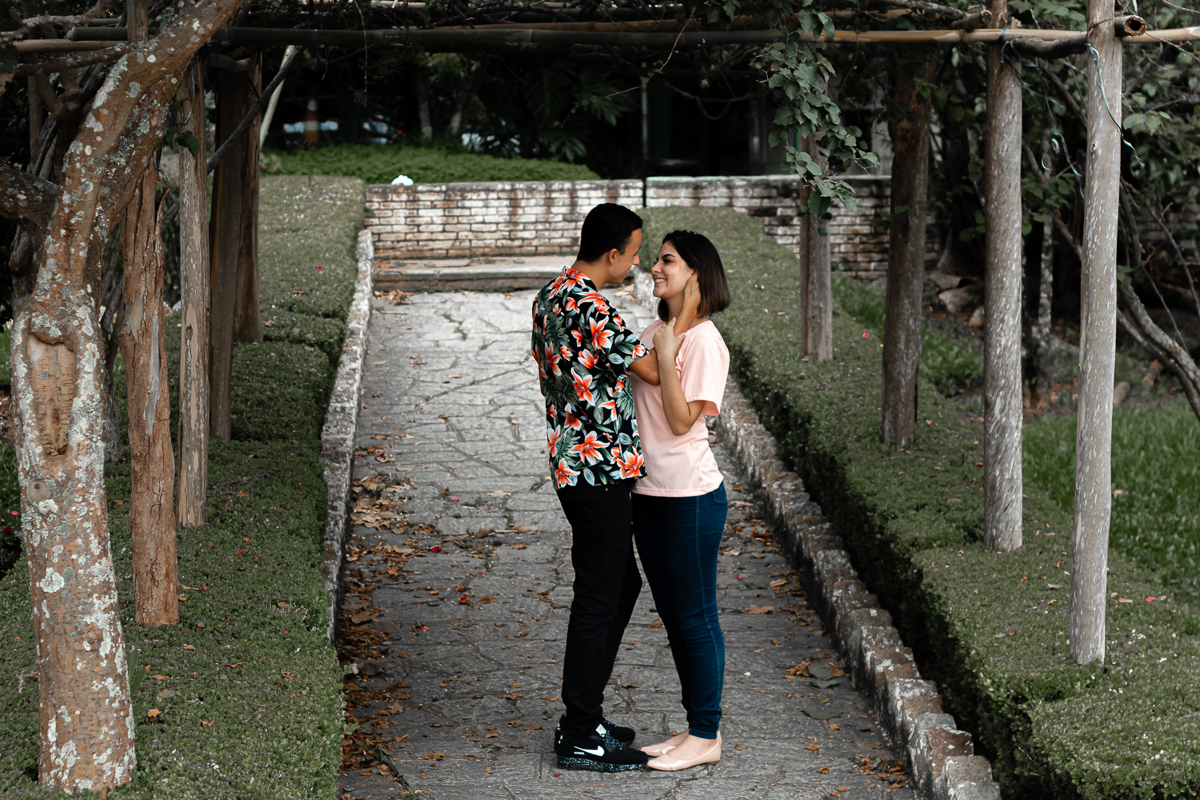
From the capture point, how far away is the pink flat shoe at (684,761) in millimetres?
3867

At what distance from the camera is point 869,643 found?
455 centimetres

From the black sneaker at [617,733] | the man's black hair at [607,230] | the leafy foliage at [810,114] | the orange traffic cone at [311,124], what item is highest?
the orange traffic cone at [311,124]

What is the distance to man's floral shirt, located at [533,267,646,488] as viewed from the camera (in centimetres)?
352

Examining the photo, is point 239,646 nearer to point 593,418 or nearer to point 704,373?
point 593,418

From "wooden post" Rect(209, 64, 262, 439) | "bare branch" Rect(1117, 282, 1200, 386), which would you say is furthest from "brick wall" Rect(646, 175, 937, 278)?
"bare branch" Rect(1117, 282, 1200, 386)

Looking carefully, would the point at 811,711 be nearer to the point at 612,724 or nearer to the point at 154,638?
the point at 612,724

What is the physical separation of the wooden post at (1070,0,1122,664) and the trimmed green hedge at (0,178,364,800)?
2.43 metres

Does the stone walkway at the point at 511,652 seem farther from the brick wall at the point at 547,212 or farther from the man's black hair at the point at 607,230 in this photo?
the brick wall at the point at 547,212

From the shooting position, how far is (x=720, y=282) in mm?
3689

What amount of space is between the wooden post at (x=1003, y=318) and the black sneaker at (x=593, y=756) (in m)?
1.83

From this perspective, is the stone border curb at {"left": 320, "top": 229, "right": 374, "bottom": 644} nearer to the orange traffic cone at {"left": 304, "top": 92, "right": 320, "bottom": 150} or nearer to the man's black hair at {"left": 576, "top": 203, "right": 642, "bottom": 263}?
the man's black hair at {"left": 576, "top": 203, "right": 642, "bottom": 263}

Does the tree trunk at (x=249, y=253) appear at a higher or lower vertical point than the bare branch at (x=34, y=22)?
lower

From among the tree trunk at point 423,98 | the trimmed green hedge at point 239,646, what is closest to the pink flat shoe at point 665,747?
the trimmed green hedge at point 239,646

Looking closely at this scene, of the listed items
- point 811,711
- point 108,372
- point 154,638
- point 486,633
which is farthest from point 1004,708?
point 108,372
